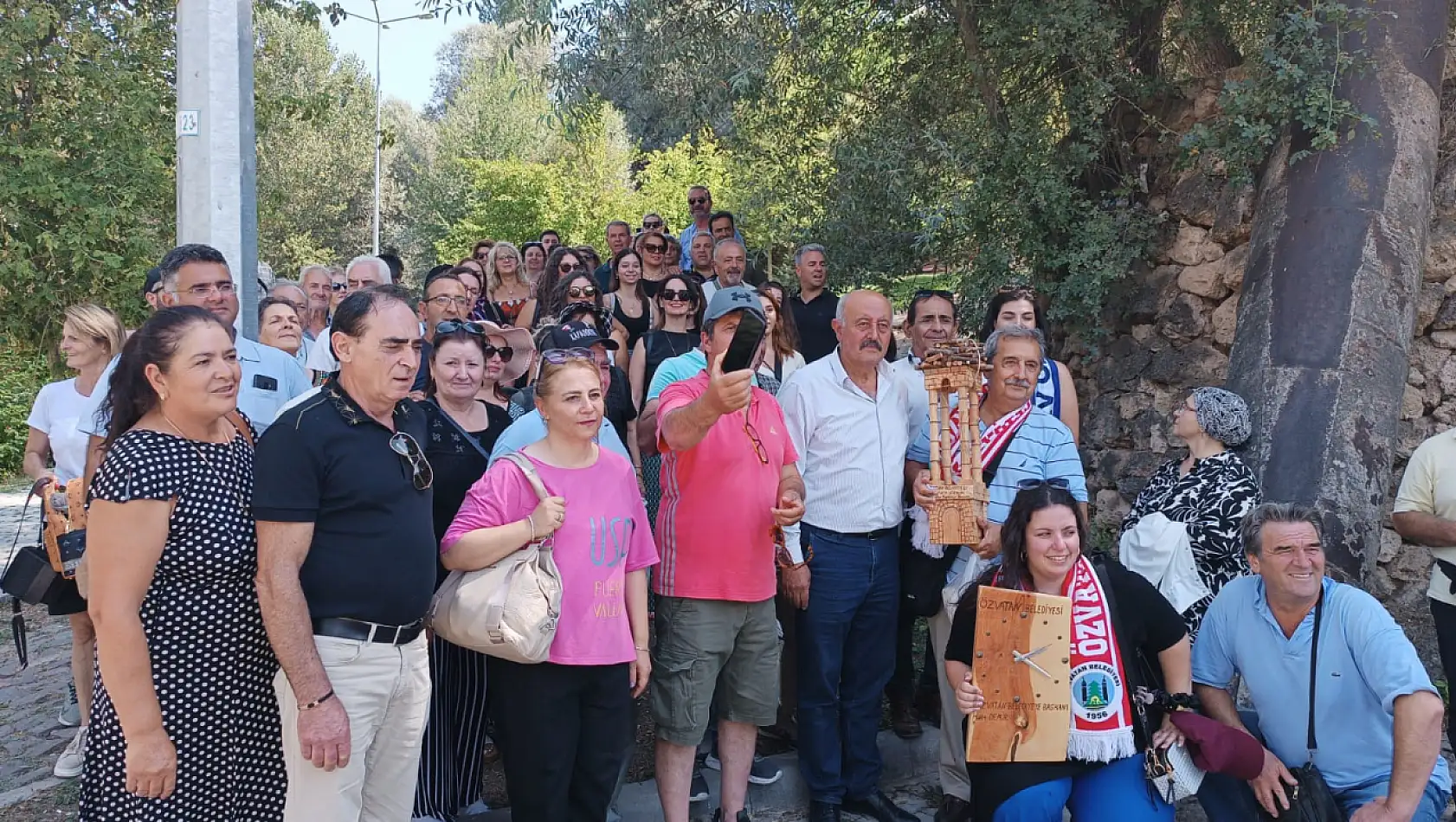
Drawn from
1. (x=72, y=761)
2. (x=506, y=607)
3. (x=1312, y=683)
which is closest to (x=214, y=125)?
(x=506, y=607)

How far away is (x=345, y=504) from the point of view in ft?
8.97

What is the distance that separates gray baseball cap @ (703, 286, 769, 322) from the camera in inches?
143

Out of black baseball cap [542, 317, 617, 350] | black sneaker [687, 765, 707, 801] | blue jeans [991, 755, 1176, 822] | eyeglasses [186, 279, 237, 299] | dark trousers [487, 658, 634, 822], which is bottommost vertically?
black sneaker [687, 765, 707, 801]

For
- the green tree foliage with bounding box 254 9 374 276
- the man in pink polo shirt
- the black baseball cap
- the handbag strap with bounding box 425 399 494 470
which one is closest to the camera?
the man in pink polo shirt

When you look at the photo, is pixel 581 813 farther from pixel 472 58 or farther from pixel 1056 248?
pixel 472 58

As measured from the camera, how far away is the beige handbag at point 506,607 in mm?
3102

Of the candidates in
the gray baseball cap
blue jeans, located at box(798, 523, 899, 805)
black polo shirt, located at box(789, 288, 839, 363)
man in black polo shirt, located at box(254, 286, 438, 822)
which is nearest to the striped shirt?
blue jeans, located at box(798, 523, 899, 805)

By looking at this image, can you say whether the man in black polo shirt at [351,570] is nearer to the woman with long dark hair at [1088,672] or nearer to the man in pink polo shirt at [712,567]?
the man in pink polo shirt at [712,567]

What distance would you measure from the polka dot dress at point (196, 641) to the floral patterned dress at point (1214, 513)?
10.3 ft

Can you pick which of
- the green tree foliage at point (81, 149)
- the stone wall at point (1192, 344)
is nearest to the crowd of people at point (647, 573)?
the stone wall at point (1192, 344)

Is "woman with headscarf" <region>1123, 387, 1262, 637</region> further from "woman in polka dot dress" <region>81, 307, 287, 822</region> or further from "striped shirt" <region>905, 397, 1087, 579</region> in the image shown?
"woman in polka dot dress" <region>81, 307, 287, 822</region>

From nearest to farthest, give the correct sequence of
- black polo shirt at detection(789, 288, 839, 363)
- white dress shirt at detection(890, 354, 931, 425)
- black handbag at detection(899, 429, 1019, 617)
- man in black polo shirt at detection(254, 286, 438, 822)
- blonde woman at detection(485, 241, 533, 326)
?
man in black polo shirt at detection(254, 286, 438, 822), black handbag at detection(899, 429, 1019, 617), white dress shirt at detection(890, 354, 931, 425), black polo shirt at detection(789, 288, 839, 363), blonde woman at detection(485, 241, 533, 326)

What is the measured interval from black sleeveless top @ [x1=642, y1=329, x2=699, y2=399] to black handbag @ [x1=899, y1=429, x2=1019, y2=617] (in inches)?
Answer: 57.2

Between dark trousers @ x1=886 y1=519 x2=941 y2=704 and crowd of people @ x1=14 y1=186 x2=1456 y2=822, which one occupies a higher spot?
crowd of people @ x1=14 y1=186 x2=1456 y2=822
